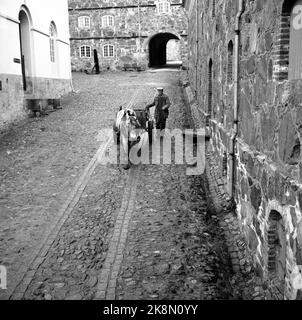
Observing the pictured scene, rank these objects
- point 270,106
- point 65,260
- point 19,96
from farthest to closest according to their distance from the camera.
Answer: point 19,96 → point 65,260 → point 270,106

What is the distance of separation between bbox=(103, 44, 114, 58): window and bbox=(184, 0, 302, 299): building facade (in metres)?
28.2

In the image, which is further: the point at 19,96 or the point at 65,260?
the point at 19,96

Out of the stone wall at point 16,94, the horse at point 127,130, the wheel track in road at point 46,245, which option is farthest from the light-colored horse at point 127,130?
the stone wall at point 16,94

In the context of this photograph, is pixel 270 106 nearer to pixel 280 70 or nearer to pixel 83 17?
pixel 280 70

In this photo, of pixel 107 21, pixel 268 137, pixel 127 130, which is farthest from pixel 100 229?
pixel 107 21

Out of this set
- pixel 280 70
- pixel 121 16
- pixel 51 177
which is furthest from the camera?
pixel 121 16

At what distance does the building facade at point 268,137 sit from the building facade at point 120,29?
2667 centimetres

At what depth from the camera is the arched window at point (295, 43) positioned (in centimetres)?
447

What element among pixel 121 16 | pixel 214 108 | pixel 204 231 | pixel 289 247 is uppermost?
pixel 121 16

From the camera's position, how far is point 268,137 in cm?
534

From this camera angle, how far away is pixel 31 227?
7.18 meters

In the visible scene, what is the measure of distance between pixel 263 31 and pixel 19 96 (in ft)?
39.7

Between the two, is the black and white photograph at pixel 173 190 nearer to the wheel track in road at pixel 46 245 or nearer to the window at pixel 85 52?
the wheel track in road at pixel 46 245

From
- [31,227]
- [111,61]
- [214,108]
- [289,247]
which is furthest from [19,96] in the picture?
[111,61]
